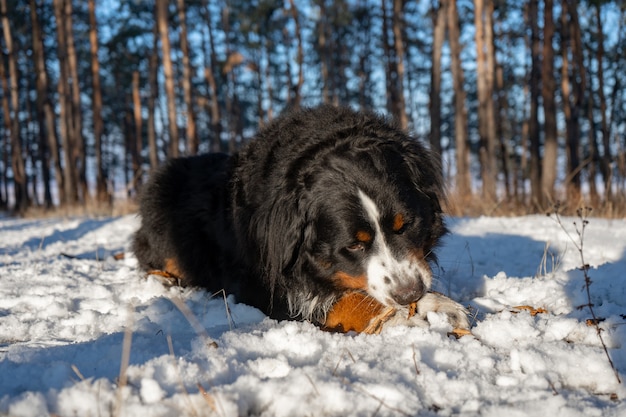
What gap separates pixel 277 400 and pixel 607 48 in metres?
29.0

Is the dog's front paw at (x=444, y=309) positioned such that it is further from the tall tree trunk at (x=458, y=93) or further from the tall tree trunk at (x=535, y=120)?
the tall tree trunk at (x=458, y=93)

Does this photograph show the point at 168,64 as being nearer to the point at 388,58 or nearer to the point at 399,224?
the point at 388,58

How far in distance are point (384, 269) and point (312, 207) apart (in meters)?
0.58

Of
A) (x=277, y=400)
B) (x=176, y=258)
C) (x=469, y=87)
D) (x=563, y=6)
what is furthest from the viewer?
(x=469, y=87)

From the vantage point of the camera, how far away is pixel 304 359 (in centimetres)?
196

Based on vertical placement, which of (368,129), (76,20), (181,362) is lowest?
(181,362)

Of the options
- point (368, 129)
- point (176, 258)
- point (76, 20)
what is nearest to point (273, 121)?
point (368, 129)

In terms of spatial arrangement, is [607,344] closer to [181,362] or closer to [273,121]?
[181,362]

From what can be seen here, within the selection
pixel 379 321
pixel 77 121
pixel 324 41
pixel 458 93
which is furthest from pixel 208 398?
pixel 324 41

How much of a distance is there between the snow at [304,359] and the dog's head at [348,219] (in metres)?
0.32

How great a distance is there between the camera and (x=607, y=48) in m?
24.4

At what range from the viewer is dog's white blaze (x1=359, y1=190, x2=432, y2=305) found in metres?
2.46

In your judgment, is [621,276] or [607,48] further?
[607,48]

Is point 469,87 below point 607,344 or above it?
above
